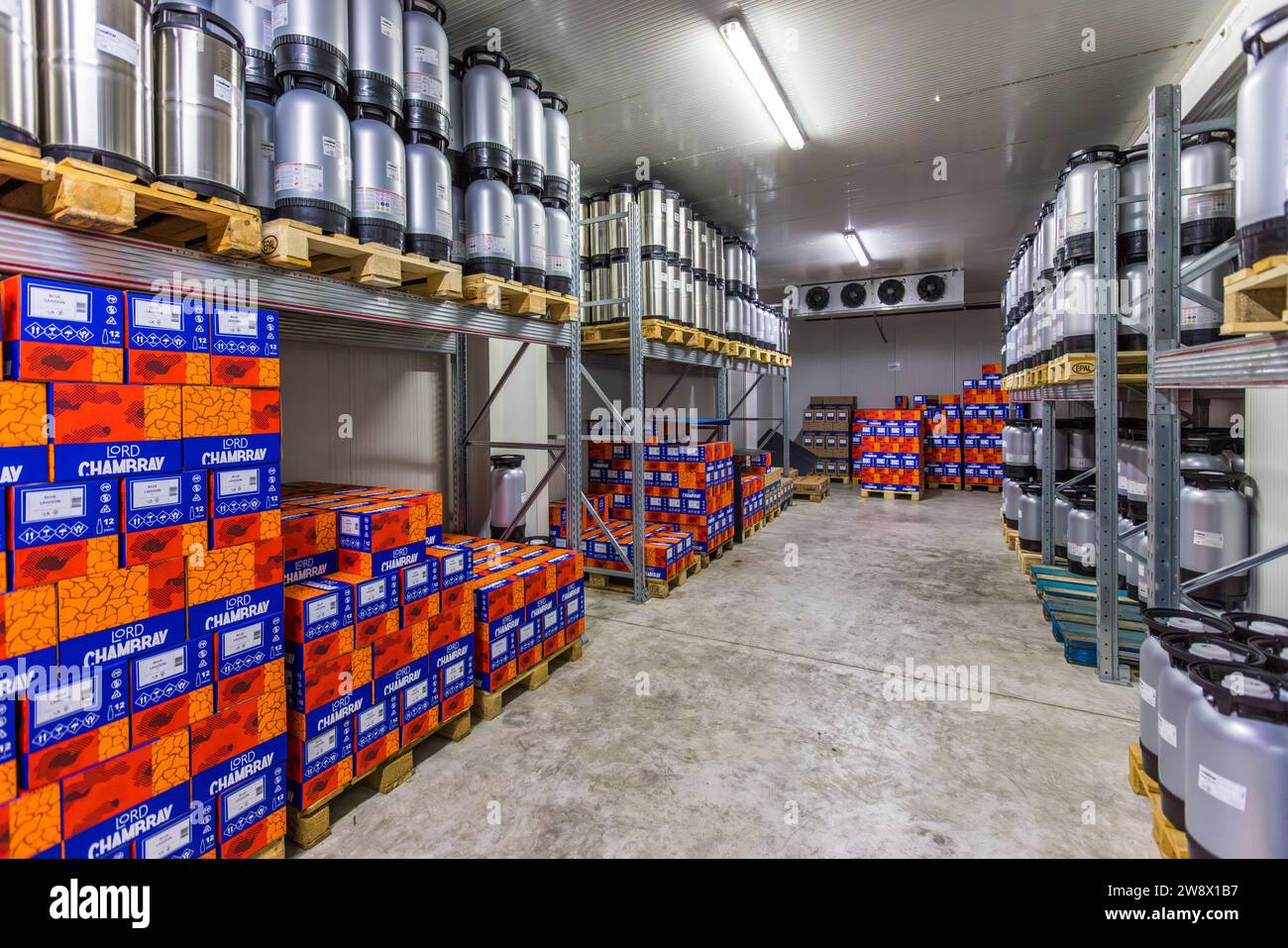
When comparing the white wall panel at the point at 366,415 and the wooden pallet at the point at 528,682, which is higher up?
the white wall panel at the point at 366,415

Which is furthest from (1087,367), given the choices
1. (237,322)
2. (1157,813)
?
(237,322)

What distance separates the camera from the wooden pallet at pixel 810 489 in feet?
38.7

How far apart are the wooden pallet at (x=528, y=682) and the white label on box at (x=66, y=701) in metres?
1.85

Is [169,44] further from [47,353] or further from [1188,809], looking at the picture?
[1188,809]

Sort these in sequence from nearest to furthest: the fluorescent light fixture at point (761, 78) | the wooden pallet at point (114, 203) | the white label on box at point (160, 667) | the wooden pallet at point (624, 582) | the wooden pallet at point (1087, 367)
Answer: the wooden pallet at point (114, 203), the white label on box at point (160, 667), the wooden pallet at point (1087, 367), the fluorescent light fixture at point (761, 78), the wooden pallet at point (624, 582)

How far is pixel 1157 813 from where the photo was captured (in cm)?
232

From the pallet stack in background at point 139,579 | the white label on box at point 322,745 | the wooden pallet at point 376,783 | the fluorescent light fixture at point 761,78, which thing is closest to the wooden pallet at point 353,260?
the pallet stack in background at point 139,579

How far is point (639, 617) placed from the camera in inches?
202

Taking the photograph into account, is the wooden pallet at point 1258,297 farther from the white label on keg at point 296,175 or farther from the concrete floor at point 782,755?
the white label on keg at point 296,175

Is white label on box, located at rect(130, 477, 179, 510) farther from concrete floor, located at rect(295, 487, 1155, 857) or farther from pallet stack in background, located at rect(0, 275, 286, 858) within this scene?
concrete floor, located at rect(295, 487, 1155, 857)

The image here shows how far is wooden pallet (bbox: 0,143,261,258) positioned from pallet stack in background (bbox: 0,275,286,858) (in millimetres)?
234

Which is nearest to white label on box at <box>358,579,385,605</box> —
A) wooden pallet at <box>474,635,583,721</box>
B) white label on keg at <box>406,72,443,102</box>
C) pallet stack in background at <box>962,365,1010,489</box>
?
wooden pallet at <box>474,635,583,721</box>
